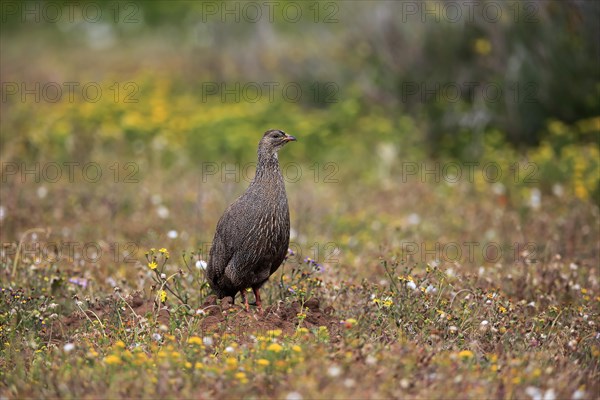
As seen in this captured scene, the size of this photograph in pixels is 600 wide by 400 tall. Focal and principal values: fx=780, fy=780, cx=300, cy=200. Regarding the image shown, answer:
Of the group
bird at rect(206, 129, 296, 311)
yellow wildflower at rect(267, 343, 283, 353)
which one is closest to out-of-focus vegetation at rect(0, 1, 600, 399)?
yellow wildflower at rect(267, 343, 283, 353)

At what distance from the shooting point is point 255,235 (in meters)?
5.18

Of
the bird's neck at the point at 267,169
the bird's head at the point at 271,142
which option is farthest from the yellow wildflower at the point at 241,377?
the bird's head at the point at 271,142

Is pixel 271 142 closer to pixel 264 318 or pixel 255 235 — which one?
pixel 255 235

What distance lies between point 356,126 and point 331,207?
294 centimetres

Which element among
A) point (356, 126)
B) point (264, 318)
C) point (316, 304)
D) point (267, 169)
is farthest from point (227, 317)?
point (356, 126)

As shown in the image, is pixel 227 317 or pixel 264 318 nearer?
pixel 227 317

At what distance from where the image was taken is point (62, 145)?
35.7ft

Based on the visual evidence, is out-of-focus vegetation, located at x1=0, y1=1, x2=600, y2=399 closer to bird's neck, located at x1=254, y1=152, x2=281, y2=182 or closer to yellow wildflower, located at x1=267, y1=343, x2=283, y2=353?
yellow wildflower, located at x1=267, y1=343, x2=283, y2=353

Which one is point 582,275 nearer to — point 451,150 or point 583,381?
point 583,381

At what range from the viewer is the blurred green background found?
28.2 feet

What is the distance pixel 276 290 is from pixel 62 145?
6.01 meters

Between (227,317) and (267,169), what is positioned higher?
(267,169)

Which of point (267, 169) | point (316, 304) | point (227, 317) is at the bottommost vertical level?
point (316, 304)

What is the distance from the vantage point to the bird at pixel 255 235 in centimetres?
519
